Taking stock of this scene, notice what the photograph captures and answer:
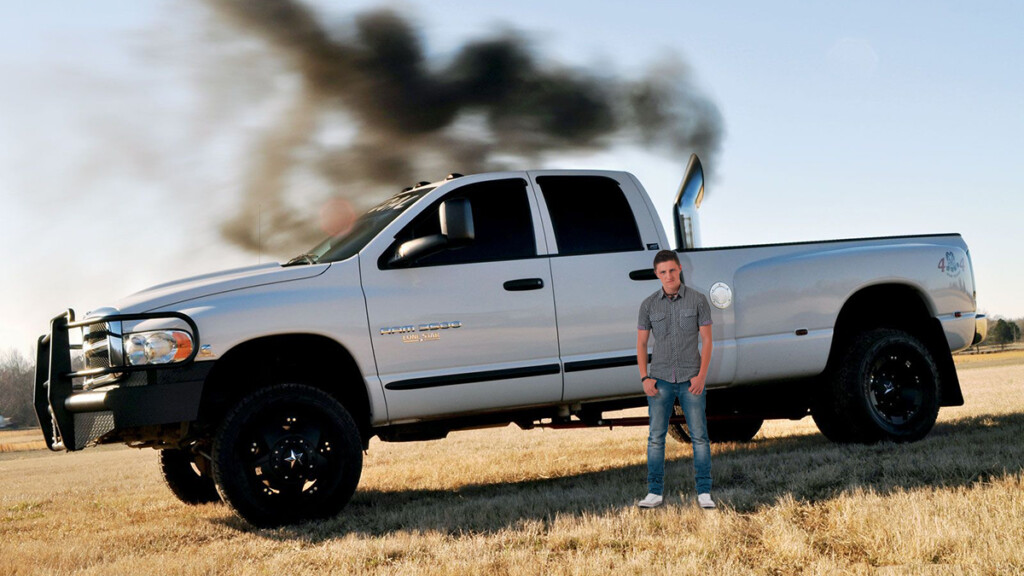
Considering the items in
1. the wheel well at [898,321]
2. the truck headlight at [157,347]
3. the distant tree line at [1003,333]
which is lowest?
the distant tree line at [1003,333]

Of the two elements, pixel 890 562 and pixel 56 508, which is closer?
pixel 890 562

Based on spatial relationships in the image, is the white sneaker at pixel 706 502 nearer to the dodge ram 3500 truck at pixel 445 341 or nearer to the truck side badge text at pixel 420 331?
the dodge ram 3500 truck at pixel 445 341

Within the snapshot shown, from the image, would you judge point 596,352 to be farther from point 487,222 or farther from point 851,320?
point 851,320

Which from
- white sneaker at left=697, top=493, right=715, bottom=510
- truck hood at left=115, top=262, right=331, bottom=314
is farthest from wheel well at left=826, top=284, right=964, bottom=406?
truck hood at left=115, top=262, right=331, bottom=314

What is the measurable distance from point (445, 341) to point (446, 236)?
2.27 feet

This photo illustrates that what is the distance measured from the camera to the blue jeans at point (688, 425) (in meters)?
5.48

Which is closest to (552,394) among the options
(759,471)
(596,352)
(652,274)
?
(596,352)

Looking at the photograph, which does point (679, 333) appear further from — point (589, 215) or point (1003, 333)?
point (1003, 333)

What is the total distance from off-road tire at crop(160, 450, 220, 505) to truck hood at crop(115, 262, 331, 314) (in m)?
1.78

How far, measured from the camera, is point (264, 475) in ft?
18.3

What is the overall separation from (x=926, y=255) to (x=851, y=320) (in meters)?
0.78

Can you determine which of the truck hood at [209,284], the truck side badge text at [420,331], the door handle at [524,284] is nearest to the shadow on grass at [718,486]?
the truck side badge text at [420,331]

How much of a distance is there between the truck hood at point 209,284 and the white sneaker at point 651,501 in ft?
7.80

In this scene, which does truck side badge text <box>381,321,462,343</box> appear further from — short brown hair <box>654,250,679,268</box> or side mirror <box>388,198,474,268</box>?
short brown hair <box>654,250,679,268</box>
